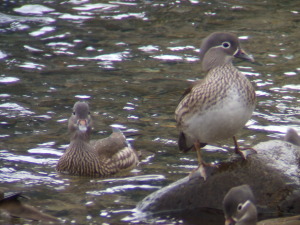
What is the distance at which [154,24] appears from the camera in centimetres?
1661

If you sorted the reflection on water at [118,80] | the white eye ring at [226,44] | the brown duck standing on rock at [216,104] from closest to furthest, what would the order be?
the brown duck standing on rock at [216,104]
the white eye ring at [226,44]
the reflection on water at [118,80]

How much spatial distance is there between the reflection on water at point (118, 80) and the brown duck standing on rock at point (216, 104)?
102 cm

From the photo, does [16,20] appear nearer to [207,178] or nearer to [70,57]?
[70,57]

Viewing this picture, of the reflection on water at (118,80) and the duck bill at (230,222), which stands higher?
the duck bill at (230,222)

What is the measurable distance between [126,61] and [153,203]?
6.34 m

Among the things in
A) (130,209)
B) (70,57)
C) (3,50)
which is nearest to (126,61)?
(70,57)

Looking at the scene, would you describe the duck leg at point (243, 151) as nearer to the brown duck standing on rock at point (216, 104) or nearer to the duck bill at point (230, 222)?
the brown duck standing on rock at point (216, 104)

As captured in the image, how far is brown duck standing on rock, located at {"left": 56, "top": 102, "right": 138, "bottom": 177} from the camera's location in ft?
33.1

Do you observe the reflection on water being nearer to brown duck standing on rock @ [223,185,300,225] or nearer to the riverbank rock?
the riverbank rock

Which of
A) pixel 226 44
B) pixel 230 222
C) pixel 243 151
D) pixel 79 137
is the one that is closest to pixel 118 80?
pixel 79 137

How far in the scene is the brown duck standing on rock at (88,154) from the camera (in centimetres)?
1008

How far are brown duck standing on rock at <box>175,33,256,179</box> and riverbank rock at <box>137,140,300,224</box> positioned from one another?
0.56 feet

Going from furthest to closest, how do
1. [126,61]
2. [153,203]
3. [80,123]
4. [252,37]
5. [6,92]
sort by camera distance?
[252,37], [126,61], [6,92], [80,123], [153,203]

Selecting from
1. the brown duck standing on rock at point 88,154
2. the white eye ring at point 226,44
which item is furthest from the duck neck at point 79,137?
the white eye ring at point 226,44
